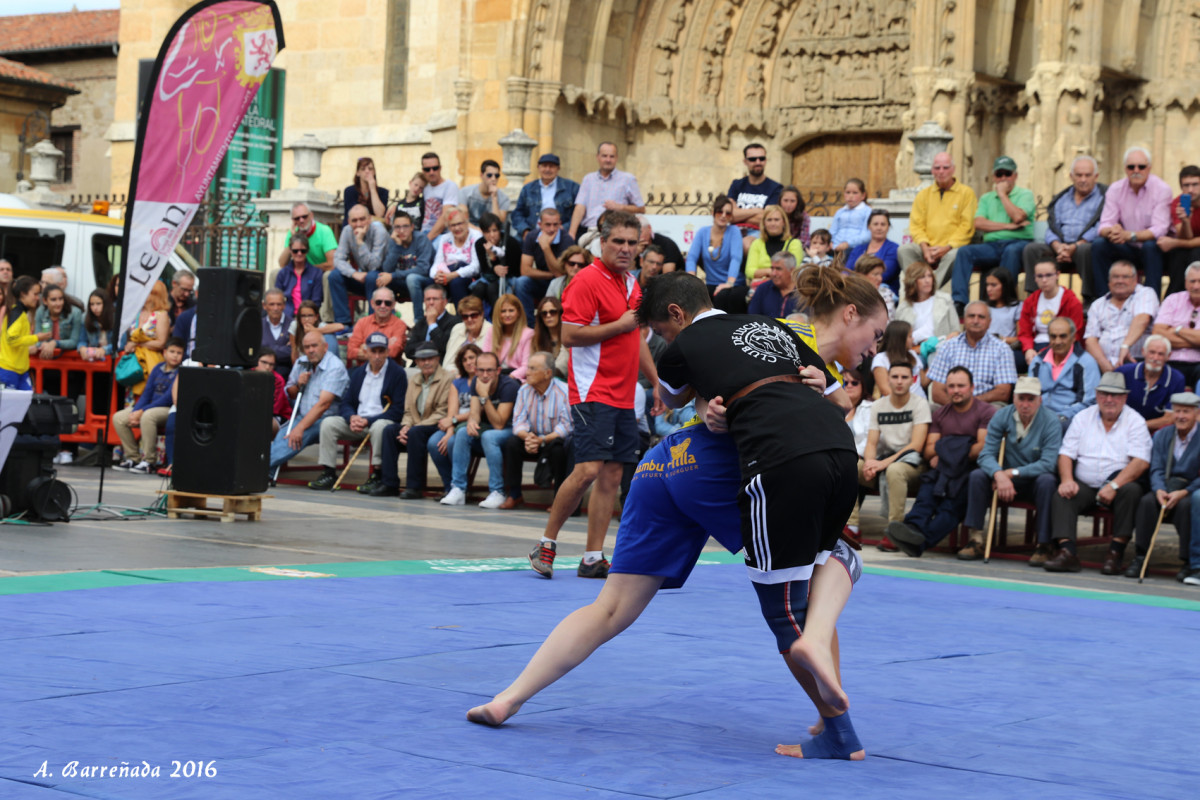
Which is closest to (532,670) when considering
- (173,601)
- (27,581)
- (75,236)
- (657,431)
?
(173,601)

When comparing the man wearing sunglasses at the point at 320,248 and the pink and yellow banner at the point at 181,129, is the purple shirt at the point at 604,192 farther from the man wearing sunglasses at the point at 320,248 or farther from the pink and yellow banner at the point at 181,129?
the pink and yellow banner at the point at 181,129

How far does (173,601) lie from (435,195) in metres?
10.8

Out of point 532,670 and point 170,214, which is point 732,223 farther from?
point 532,670

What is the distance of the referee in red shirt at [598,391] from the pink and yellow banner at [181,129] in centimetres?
368

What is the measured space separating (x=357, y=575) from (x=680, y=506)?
13.7 ft

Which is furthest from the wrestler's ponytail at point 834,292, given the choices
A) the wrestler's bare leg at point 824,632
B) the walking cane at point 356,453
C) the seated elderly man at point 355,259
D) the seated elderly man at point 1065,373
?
the seated elderly man at point 355,259

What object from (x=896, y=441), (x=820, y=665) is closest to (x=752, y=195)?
(x=896, y=441)

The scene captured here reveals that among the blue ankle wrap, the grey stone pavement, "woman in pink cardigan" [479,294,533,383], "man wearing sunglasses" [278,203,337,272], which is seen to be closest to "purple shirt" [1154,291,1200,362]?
the grey stone pavement

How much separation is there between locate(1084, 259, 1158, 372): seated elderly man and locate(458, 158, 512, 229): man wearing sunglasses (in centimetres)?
690

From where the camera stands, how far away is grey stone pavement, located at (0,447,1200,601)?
8805 millimetres

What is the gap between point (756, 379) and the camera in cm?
450

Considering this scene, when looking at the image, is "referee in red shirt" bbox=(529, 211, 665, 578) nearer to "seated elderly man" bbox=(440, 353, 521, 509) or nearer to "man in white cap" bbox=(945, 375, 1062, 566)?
"man in white cap" bbox=(945, 375, 1062, 566)

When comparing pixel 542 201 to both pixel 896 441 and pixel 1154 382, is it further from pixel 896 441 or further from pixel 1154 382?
pixel 1154 382

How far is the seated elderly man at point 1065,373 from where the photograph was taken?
39.2 ft
